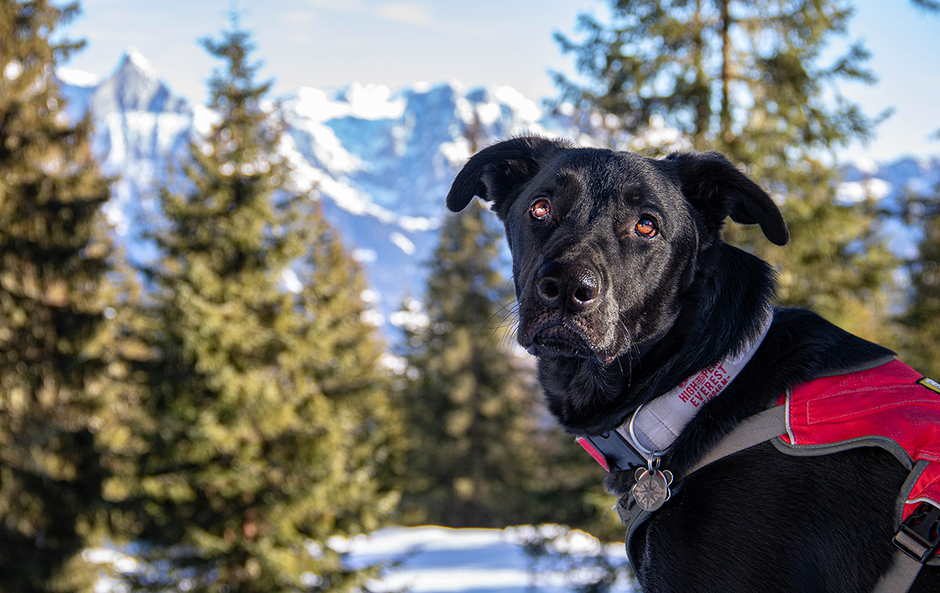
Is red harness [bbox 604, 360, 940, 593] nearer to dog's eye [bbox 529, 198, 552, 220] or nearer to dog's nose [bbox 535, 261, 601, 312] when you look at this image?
dog's nose [bbox 535, 261, 601, 312]

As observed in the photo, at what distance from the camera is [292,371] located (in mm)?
10492

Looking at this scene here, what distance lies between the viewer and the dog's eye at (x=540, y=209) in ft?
8.99

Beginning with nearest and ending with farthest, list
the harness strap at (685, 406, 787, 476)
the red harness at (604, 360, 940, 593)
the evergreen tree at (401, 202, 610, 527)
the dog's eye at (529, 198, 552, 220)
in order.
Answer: the red harness at (604, 360, 940, 593)
the harness strap at (685, 406, 787, 476)
the dog's eye at (529, 198, 552, 220)
the evergreen tree at (401, 202, 610, 527)

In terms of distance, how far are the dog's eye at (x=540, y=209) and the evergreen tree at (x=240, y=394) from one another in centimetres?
750

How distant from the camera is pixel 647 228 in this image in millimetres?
2578

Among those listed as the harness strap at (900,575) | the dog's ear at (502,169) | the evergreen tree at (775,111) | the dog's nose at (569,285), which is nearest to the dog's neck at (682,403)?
the dog's nose at (569,285)

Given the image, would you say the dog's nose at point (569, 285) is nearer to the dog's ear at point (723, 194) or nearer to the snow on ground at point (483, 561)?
the dog's ear at point (723, 194)

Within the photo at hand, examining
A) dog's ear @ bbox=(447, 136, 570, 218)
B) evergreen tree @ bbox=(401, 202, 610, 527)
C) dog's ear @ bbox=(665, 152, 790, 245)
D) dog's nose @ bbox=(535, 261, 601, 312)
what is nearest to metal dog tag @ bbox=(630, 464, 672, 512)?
dog's nose @ bbox=(535, 261, 601, 312)

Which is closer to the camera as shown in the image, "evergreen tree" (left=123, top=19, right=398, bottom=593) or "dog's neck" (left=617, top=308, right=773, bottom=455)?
"dog's neck" (left=617, top=308, right=773, bottom=455)

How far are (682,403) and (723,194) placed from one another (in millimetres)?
998

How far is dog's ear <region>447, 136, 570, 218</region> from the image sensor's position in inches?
127

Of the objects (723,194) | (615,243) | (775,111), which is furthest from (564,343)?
(775,111)

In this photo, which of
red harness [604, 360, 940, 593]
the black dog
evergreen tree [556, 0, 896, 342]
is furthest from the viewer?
evergreen tree [556, 0, 896, 342]

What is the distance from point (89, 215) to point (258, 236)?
4.95 meters
